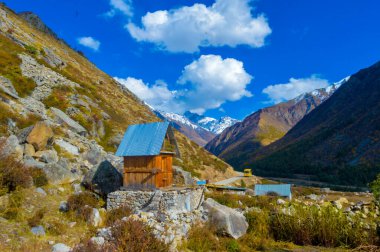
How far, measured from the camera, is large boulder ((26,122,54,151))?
22594mm

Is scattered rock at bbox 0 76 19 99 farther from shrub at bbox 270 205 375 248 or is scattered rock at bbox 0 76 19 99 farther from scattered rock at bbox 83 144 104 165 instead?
shrub at bbox 270 205 375 248

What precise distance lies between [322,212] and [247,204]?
10420mm

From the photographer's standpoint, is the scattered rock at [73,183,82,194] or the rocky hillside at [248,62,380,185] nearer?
the scattered rock at [73,183,82,194]

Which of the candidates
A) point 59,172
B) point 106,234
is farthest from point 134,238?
point 59,172

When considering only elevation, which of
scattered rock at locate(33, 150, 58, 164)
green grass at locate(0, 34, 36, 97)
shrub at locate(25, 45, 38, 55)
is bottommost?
scattered rock at locate(33, 150, 58, 164)

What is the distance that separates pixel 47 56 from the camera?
59.4 meters

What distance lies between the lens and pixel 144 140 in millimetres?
21922

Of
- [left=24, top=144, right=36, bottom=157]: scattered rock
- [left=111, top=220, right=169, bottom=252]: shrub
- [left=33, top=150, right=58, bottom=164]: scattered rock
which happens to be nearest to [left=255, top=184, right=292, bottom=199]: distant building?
[left=33, top=150, right=58, bottom=164]: scattered rock

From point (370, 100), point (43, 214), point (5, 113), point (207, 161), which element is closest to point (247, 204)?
point (43, 214)

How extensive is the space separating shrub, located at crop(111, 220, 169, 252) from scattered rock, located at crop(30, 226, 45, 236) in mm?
4398

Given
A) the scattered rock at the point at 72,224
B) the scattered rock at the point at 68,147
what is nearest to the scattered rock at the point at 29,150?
the scattered rock at the point at 68,147

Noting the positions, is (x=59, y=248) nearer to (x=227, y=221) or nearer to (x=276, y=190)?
(x=227, y=221)

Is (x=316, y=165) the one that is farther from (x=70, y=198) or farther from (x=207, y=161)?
(x=70, y=198)

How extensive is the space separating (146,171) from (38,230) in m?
8.48
